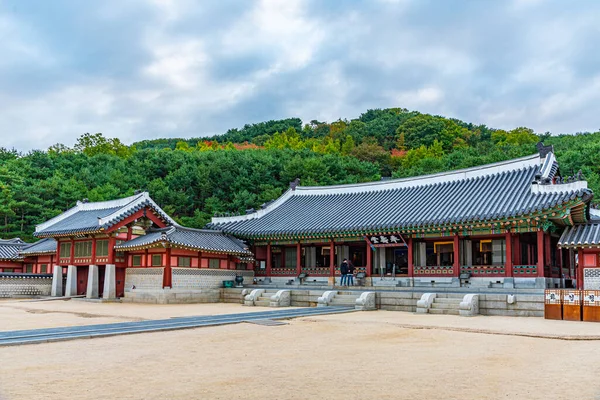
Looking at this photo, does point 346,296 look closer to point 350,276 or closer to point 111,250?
point 350,276

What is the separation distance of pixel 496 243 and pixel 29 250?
30886mm

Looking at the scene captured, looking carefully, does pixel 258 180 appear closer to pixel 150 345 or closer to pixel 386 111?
pixel 150 345

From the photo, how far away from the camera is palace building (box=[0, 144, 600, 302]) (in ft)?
81.0

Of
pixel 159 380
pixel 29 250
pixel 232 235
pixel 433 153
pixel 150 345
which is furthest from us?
pixel 433 153

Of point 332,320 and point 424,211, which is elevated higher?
point 424,211

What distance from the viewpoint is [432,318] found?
1959 cm

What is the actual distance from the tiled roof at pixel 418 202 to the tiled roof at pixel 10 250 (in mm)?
15180

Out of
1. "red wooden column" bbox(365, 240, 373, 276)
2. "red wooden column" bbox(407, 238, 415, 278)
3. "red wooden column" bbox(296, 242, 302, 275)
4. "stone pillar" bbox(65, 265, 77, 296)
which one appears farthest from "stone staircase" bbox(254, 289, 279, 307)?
"stone pillar" bbox(65, 265, 77, 296)

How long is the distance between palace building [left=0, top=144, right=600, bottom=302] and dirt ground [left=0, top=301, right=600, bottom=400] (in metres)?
8.67

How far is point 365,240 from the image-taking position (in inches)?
1214

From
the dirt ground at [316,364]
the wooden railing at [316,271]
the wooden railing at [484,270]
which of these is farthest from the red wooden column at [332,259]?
the dirt ground at [316,364]

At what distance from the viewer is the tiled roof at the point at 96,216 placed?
1217 inches

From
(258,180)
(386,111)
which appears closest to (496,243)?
(258,180)

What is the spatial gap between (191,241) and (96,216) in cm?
880
